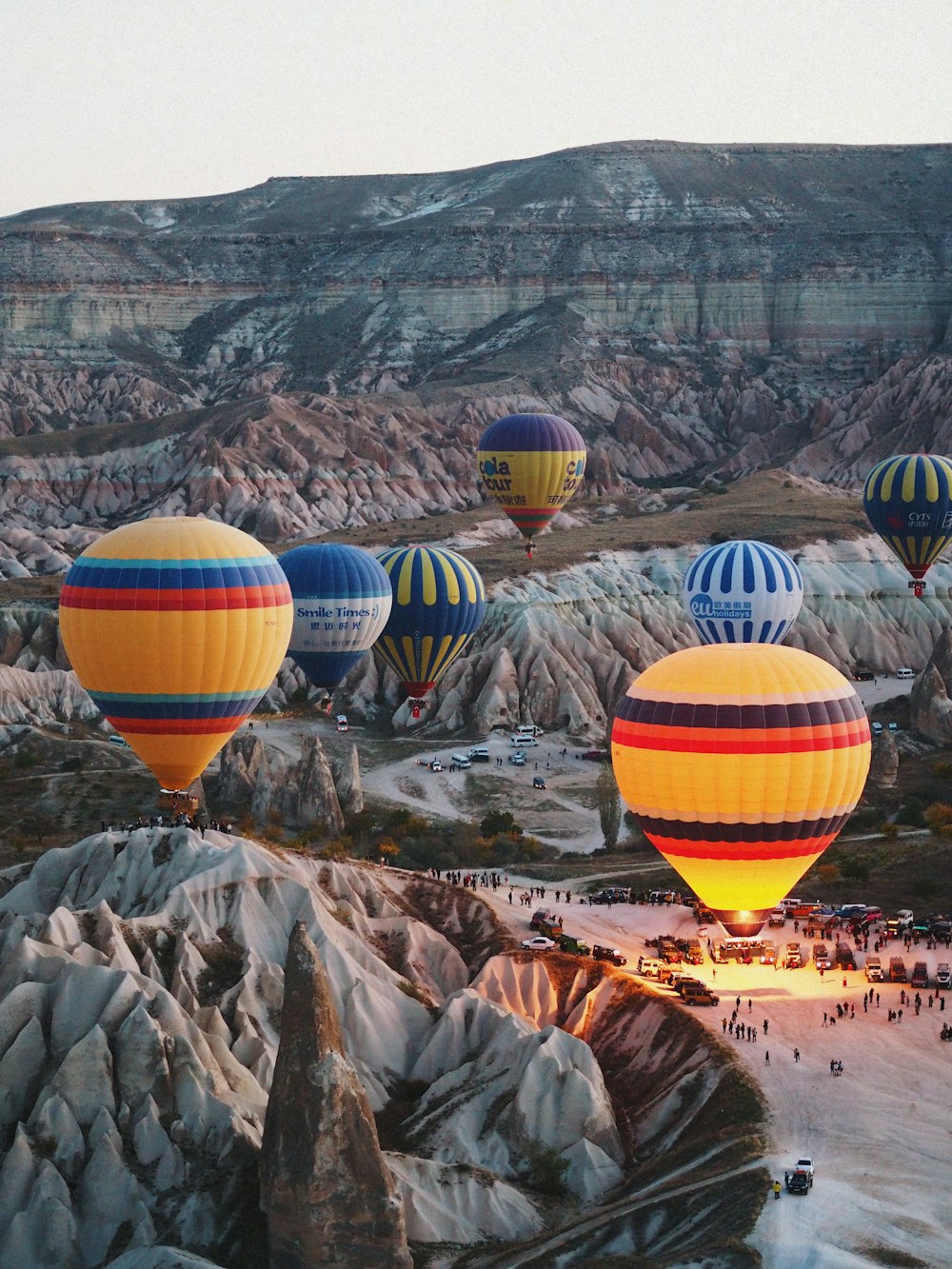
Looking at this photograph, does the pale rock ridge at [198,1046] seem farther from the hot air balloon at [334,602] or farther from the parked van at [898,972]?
the hot air balloon at [334,602]

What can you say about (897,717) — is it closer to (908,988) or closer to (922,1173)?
(908,988)

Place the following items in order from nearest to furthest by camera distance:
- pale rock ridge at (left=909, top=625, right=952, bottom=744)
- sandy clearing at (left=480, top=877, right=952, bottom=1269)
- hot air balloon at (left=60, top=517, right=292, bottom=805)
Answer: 1. sandy clearing at (left=480, top=877, right=952, bottom=1269)
2. hot air balloon at (left=60, top=517, right=292, bottom=805)
3. pale rock ridge at (left=909, top=625, right=952, bottom=744)

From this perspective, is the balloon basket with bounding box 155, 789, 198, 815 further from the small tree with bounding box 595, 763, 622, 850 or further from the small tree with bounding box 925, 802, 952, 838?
the small tree with bounding box 925, 802, 952, 838

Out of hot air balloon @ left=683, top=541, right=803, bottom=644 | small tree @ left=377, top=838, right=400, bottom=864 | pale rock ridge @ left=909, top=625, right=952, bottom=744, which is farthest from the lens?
pale rock ridge @ left=909, top=625, right=952, bottom=744

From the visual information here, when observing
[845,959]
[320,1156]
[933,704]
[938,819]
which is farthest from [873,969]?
[933,704]

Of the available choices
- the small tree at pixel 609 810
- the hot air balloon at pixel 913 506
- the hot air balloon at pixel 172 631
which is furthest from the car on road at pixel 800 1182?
the hot air balloon at pixel 913 506

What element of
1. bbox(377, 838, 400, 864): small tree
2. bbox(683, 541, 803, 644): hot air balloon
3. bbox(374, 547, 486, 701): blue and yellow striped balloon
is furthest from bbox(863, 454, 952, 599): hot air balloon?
bbox(377, 838, 400, 864): small tree

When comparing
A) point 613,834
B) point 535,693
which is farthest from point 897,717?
point 613,834

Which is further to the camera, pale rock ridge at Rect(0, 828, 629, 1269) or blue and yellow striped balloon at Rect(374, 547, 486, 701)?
blue and yellow striped balloon at Rect(374, 547, 486, 701)
